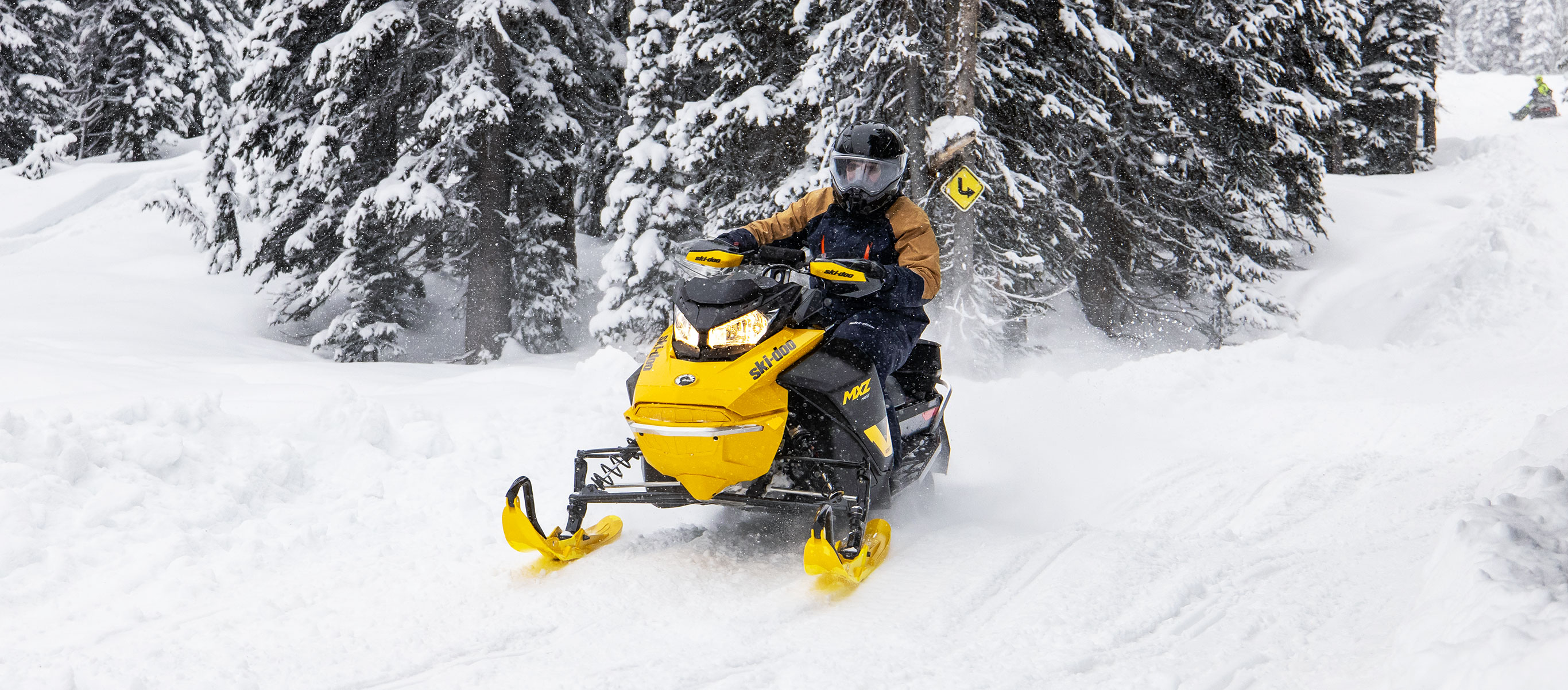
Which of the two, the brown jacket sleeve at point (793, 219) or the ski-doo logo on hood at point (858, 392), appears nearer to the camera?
the ski-doo logo on hood at point (858, 392)

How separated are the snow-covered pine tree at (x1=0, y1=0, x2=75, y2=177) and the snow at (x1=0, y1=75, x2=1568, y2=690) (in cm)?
1600

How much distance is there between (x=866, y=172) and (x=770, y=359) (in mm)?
1174

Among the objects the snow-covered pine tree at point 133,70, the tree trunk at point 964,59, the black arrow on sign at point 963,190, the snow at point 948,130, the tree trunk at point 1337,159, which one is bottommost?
the tree trunk at point 1337,159

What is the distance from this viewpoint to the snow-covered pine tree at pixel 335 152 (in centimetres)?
1176

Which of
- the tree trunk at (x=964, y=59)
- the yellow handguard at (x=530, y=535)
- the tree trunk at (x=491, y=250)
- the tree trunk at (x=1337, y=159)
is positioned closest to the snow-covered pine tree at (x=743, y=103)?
the tree trunk at (x=964, y=59)

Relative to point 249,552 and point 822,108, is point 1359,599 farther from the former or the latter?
point 822,108

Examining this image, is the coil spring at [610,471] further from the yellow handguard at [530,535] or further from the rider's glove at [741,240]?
the rider's glove at [741,240]

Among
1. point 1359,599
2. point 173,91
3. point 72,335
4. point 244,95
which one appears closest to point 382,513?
point 1359,599

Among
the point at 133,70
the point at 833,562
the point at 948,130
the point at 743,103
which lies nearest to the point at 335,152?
the point at 743,103

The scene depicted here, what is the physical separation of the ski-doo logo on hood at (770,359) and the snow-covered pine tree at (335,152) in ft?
29.4

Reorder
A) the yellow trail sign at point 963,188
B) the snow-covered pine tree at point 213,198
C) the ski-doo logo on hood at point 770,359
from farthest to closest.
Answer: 1. the snow-covered pine tree at point 213,198
2. the yellow trail sign at point 963,188
3. the ski-doo logo on hood at point 770,359

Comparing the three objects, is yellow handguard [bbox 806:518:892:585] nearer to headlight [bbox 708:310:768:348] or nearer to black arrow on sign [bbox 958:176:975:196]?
headlight [bbox 708:310:768:348]

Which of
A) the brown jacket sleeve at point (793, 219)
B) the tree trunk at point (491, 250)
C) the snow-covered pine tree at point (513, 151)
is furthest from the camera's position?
the tree trunk at point (491, 250)

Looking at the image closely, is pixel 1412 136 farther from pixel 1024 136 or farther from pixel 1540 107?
pixel 1024 136
